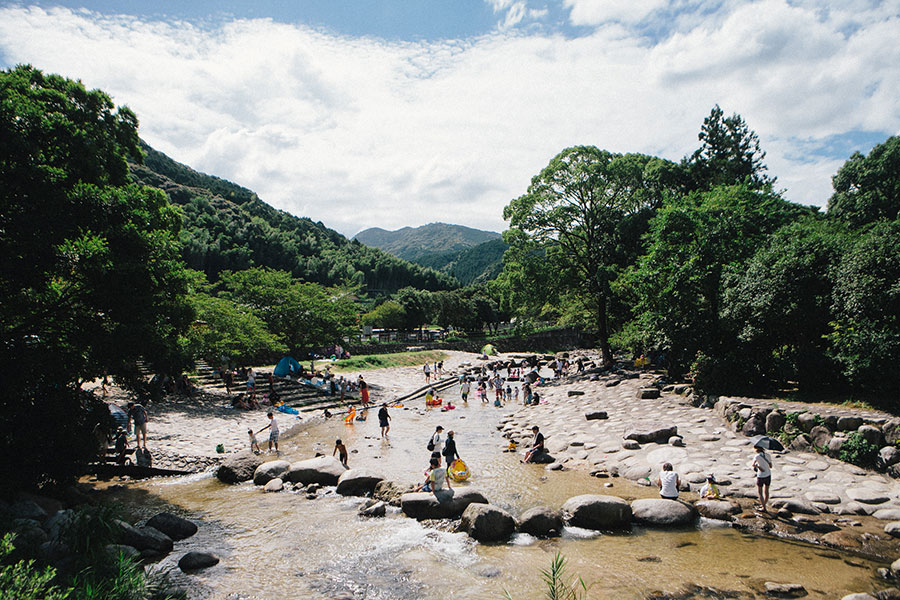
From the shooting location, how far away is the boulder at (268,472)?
16281 millimetres

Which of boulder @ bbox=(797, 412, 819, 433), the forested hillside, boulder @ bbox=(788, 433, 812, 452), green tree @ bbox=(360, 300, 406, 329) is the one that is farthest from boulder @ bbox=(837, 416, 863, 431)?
the forested hillside

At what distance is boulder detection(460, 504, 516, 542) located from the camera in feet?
36.4

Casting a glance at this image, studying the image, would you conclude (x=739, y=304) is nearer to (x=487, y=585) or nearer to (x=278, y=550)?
(x=487, y=585)

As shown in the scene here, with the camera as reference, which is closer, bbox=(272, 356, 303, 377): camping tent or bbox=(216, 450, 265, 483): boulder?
bbox=(216, 450, 265, 483): boulder

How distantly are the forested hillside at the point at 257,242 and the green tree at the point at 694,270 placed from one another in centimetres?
6670

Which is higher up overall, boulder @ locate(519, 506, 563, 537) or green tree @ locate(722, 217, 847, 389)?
green tree @ locate(722, 217, 847, 389)

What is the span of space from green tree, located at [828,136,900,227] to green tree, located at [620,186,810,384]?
29.1 metres

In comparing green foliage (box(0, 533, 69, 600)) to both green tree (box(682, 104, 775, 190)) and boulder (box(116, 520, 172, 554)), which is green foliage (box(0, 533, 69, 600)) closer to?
boulder (box(116, 520, 172, 554))

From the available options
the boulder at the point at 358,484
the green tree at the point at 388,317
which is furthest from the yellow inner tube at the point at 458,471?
the green tree at the point at 388,317

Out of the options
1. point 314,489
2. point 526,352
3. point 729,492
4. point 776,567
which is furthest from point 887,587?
point 526,352

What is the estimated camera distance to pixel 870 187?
46.3 m

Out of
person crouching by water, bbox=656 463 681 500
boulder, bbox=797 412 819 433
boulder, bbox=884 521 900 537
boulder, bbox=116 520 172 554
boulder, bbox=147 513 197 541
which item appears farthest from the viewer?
boulder, bbox=797 412 819 433

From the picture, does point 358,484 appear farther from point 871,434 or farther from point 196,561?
point 871,434

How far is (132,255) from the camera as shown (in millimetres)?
12211
